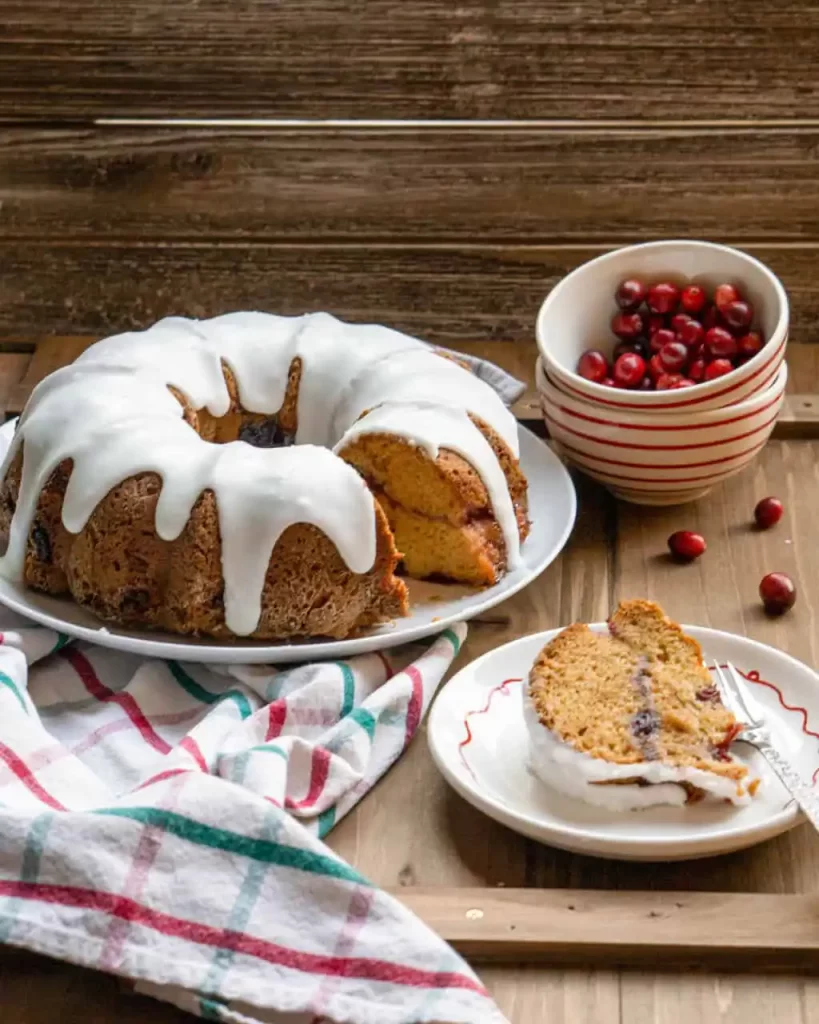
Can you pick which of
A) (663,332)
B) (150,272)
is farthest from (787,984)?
(150,272)

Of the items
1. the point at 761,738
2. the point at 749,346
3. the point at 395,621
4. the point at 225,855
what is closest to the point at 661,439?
the point at 749,346

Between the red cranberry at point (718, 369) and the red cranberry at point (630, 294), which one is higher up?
the red cranberry at point (630, 294)

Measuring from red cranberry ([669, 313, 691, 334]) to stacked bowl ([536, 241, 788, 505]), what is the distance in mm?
51

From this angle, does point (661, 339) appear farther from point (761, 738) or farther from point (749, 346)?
point (761, 738)

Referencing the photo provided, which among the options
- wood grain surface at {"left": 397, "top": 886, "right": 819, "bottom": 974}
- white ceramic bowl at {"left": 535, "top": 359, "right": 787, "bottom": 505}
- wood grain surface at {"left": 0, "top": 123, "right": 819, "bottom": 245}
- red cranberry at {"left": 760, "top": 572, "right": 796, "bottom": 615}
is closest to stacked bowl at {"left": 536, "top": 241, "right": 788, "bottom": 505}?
white ceramic bowl at {"left": 535, "top": 359, "right": 787, "bottom": 505}

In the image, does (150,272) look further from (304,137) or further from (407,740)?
(407,740)

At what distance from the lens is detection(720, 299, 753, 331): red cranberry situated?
64.6 inches

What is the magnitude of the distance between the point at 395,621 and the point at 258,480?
20 cm

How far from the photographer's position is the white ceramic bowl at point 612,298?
5.22 feet

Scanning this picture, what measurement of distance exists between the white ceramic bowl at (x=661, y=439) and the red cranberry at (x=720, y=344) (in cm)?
6

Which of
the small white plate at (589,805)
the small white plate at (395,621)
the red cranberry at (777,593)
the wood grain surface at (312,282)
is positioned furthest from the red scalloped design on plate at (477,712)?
the wood grain surface at (312,282)

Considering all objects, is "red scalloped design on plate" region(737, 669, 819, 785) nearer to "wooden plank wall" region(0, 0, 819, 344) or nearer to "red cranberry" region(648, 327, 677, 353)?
"red cranberry" region(648, 327, 677, 353)

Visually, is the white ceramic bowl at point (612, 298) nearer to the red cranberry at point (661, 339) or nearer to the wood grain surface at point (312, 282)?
the red cranberry at point (661, 339)

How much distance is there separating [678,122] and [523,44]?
0.71 ft
